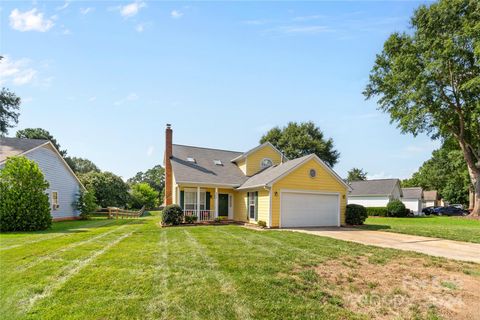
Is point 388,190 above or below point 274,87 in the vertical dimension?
below

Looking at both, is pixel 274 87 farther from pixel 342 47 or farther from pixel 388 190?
pixel 388 190

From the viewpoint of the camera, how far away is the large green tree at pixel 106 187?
3259cm

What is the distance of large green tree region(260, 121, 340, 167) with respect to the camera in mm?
39031

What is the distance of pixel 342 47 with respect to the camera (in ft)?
40.2

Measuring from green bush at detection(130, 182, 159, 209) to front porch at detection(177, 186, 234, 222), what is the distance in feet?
69.5

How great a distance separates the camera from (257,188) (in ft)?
58.2

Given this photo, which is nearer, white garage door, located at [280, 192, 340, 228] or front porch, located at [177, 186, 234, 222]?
white garage door, located at [280, 192, 340, 228]

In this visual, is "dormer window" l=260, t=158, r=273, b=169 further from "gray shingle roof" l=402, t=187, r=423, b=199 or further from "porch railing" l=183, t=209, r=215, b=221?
"gray shingle roof" l=402, t=187, r=423, b=199

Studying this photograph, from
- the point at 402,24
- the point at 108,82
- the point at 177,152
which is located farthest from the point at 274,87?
the point at 402,24

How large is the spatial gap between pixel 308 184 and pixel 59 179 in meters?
18.5

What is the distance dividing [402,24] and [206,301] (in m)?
32.0

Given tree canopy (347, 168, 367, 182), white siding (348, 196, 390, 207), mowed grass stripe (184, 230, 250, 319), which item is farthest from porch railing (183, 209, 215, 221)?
tree canopy (347, 168, 367, 182)

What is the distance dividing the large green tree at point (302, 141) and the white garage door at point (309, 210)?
68.8 ft

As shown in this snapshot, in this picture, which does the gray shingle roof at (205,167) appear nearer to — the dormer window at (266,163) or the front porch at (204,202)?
the front porch at (204,202)
